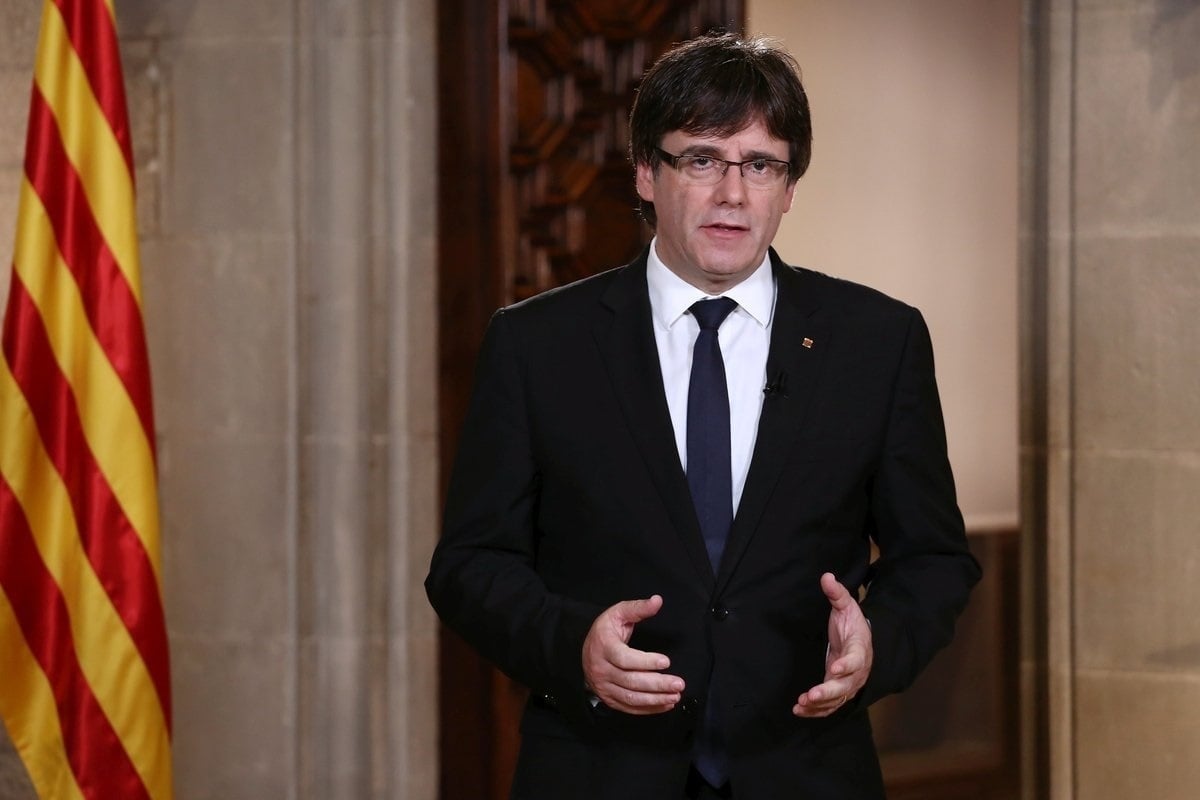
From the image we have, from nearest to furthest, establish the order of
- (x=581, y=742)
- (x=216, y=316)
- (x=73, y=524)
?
(x=581, y=742) → (x=73, y=524) → (x=216, y=316)

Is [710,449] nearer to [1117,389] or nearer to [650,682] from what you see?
[650,682]

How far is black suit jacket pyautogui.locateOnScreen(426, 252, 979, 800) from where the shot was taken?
6.22 ft

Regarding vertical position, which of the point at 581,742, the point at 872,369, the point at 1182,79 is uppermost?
the point at 1182,79

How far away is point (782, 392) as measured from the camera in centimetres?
196

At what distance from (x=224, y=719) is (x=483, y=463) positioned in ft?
7.23

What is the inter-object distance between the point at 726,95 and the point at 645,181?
0.63 ft

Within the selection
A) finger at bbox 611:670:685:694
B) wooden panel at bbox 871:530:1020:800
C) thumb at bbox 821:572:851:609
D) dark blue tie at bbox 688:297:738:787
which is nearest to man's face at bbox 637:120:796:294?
dark blue tie at bbox 688:297:738:787

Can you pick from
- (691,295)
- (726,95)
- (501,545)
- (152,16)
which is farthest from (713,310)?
(152,16)

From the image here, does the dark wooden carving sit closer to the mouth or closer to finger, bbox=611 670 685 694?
the mouth

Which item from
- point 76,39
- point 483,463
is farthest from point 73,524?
point 483,463

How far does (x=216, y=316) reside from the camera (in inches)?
154

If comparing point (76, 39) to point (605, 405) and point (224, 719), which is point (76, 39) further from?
point (605, 405)

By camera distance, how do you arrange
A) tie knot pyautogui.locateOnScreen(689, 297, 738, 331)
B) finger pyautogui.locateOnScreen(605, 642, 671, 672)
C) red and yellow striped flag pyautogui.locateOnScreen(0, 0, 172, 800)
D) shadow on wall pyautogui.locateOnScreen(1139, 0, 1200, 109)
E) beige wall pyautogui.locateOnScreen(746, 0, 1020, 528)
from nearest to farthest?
1. finger pyautogui.locateOnScreen(605, 642, 671, 672)
2. tie knot pyautogui.locateOnScreen(689, 297, 738, 331)
3. red and yellow striped flag pyautogui.locateOnScreen(0, 0, 172, 800)
4. shadow on wall pyautogui.locateOnScreen(1139, 0, 1200, 109)
5. beige wall pyautogui.locateOnScreen(746, 0, 1020, 528)

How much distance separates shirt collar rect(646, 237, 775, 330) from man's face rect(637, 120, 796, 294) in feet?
0.09
